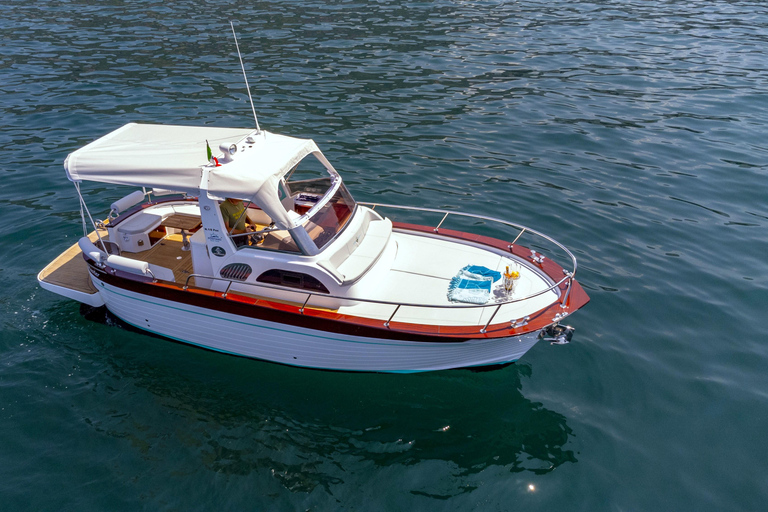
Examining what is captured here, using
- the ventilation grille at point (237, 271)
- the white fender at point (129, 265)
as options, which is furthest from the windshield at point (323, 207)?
the white fender at point (129, 265)

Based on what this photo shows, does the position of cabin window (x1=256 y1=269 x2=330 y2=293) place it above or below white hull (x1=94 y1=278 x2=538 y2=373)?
above

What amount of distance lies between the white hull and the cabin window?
0.76 m

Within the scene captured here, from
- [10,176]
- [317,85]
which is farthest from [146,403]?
[317,85]

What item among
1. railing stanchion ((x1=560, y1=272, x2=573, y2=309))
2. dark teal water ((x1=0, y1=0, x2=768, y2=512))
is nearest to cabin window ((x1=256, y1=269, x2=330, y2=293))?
dark teal water ((x1=0, y1=0, x2=768, y2=512))

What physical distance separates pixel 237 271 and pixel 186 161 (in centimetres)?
224

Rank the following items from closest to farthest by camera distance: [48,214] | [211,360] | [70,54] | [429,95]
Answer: [211,360], [48,214], [429,95], [70,54]

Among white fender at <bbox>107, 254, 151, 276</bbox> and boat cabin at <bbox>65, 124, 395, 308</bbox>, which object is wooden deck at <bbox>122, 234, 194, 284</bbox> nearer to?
boat cabin at <bbox>65, 124, 395, 308</bbox>

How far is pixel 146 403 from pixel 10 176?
37.1ft

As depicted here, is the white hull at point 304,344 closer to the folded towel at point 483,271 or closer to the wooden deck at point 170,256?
the wooden deck at point 170,256

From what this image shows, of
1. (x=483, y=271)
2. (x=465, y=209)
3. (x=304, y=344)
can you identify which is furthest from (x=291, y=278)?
(x=465, y=209)

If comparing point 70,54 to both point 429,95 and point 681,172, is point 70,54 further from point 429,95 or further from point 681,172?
point 681,172

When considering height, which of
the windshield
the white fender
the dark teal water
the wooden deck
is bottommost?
the dark teal water

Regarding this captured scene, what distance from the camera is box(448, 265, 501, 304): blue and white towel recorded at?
1027 centimetres

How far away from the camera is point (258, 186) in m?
9.66
